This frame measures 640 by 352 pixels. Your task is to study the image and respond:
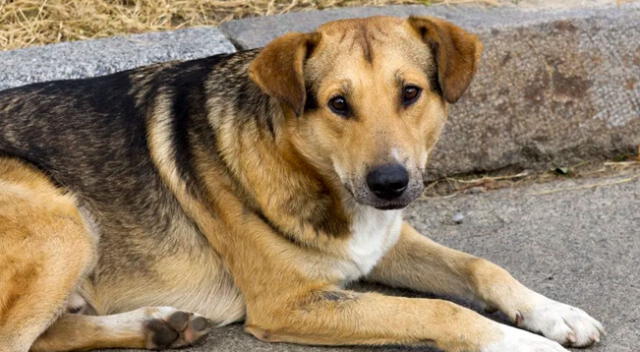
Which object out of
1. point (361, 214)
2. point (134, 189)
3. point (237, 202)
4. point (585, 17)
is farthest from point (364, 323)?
point (585, 17)

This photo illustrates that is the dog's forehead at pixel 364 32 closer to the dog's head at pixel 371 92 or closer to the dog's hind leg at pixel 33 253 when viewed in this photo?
the dog's head at pixel 371 92

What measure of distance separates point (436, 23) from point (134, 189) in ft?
5.02

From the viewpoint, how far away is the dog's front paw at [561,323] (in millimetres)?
4305

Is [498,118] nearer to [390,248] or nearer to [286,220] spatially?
[390,248]

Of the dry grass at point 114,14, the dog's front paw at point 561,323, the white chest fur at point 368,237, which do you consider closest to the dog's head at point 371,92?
the white chest fur at point 368,237

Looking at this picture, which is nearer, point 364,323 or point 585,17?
point 364,323

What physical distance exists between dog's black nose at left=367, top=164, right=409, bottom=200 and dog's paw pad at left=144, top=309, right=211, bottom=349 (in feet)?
3.42

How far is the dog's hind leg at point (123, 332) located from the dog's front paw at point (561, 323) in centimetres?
145

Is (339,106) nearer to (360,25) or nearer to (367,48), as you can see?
(367,48)

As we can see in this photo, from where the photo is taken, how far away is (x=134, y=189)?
180 inches

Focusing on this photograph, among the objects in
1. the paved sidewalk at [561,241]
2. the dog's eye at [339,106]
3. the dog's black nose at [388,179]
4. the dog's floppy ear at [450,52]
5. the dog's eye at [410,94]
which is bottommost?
the paved sidewalk at [561,241]

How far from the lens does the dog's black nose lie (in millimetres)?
4016

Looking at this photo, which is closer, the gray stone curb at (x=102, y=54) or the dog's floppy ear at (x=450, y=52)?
the dog's floppy ear at (x=450, y=52)

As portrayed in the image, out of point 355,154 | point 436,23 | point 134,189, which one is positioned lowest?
point 134,189
